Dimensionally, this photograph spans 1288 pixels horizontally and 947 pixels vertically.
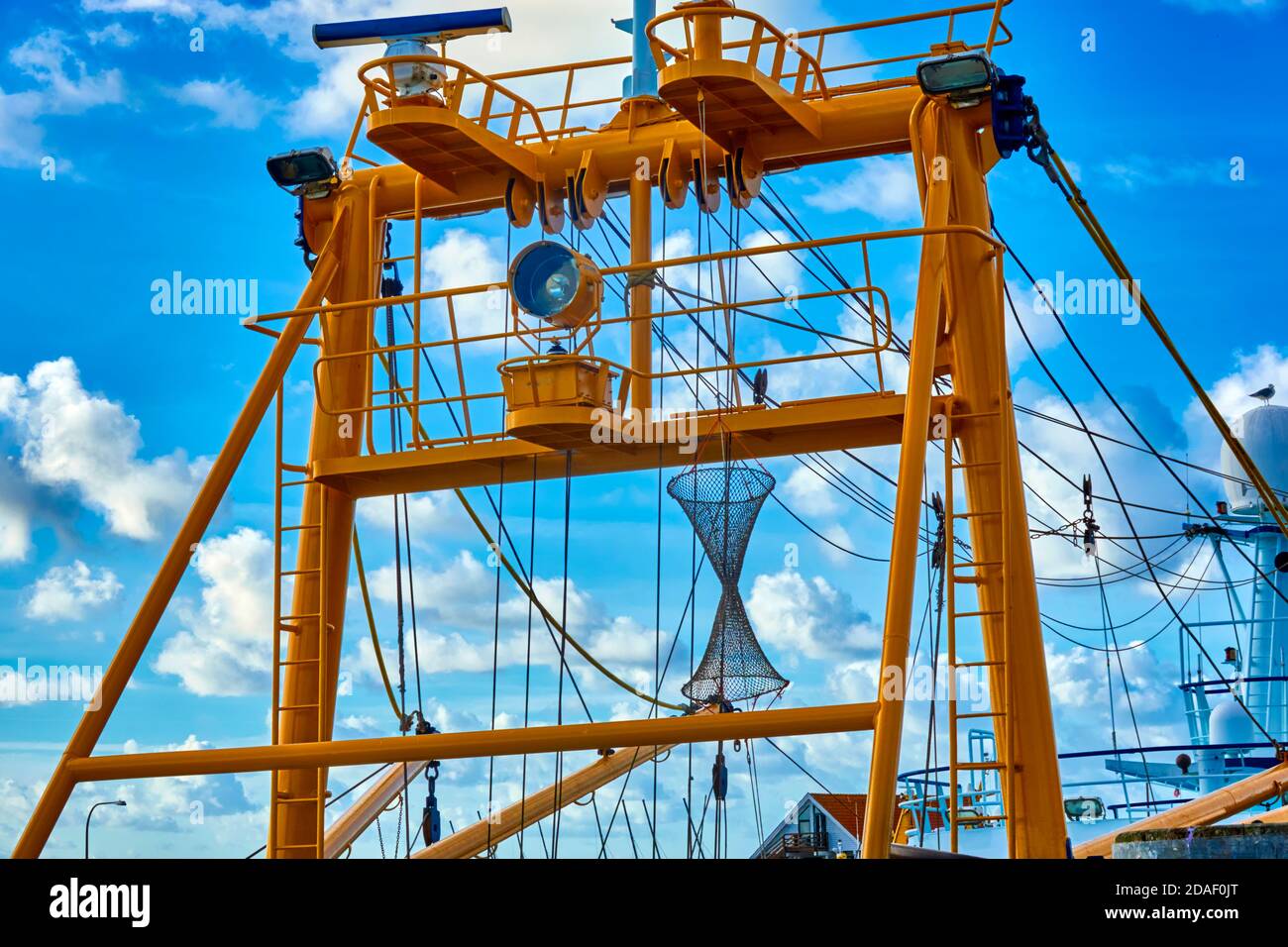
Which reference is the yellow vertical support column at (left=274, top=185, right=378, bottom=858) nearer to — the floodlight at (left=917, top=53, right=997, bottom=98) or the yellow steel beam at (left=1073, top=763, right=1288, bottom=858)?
the floodlight at (left=917, top=53, right=997, bottom=98)

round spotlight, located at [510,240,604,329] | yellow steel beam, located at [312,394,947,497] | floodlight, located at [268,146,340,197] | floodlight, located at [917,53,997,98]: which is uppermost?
floodlight, located at [268,146,340,197]

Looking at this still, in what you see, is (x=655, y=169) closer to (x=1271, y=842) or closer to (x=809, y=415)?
(x=809, y=415)

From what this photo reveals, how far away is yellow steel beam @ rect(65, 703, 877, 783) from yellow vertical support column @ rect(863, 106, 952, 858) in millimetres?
244

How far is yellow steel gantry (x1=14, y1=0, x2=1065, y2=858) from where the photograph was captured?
1537 cm

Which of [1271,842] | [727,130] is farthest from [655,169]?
[1271,842]

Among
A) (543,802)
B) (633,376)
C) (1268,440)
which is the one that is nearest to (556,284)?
(633,376)

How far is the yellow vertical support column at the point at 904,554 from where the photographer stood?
41.6 feet

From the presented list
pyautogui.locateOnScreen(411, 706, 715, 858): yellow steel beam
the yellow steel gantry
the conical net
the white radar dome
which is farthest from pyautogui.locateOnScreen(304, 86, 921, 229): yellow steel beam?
the white radar dome

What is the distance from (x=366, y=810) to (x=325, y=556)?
14.4ft

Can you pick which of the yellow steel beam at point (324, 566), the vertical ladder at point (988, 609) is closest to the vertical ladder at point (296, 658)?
the yellow steel beam at point (324, 566)

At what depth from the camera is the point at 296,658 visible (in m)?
18.5

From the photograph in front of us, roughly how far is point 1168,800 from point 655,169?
11664 millimetres

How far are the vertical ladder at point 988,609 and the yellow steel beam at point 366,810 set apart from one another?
25.2ft
